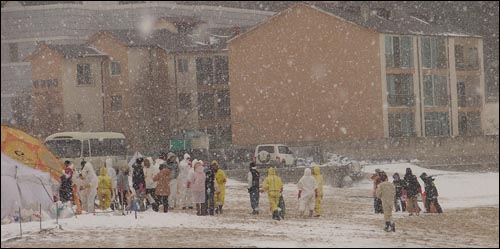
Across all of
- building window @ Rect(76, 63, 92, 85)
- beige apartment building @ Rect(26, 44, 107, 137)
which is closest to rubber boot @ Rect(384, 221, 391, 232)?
beige apartment building @ Rect(26, 44, 107, 137)

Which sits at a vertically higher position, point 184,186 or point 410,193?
point 184,186

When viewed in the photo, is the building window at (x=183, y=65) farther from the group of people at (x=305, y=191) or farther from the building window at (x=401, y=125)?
the group of people at (x=305, y=191)

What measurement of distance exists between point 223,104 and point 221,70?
2869 mm

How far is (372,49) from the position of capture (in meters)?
64.1

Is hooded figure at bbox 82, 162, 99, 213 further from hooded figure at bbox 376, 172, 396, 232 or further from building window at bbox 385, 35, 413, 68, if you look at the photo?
building window at bbox 385, 35, 413, 68

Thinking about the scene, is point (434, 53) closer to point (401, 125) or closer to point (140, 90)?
point (401, 125)

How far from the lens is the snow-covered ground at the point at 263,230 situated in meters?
20.3

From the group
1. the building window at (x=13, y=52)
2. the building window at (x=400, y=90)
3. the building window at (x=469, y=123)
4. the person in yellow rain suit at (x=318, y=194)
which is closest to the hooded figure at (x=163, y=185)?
the person in yellow rain suit at (x=318, y=194)

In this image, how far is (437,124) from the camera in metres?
68.4

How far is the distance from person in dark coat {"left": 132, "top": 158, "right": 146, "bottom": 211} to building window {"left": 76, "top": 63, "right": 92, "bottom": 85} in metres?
51.6

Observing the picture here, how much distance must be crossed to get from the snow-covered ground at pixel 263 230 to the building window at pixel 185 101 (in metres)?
45.4

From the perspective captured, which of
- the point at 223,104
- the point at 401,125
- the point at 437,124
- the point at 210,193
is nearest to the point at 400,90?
the point at 401,125

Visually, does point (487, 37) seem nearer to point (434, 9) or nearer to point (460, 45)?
point (434, 9)

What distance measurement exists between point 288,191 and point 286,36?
28.0m
